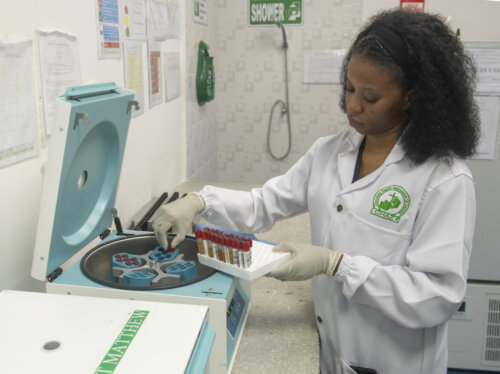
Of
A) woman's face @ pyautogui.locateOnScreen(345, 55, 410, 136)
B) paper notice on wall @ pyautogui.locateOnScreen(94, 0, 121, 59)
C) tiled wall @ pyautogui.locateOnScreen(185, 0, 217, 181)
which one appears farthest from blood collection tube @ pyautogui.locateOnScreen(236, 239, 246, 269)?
tiled wall @ pyautogui.locateOnScreen(185, 0, 217, 181)

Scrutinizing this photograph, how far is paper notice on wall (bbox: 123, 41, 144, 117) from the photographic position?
5.61 feet

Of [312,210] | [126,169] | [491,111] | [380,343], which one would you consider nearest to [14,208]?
[126,169]

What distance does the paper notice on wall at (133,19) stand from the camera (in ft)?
5.48

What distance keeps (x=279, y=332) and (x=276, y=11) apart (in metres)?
2.80

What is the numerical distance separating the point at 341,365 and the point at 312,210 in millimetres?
449

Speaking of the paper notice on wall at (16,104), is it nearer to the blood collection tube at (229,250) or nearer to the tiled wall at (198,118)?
the blood collection tube at (229,250)

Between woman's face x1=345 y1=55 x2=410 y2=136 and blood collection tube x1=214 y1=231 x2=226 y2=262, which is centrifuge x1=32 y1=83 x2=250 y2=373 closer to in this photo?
blood collection tube x1=214 y1=231 x2=226 y2=262

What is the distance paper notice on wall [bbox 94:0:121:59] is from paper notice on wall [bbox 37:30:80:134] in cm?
16

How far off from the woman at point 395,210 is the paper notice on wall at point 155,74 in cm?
83

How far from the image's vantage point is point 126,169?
1768 mm

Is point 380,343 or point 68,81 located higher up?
point 68,81

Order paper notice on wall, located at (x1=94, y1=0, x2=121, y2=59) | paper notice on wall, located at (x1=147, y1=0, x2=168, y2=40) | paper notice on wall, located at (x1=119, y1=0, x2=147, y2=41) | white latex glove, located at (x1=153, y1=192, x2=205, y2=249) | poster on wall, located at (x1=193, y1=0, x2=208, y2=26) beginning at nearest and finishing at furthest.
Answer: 1. white latex glove, located at (x1=153, y1=192, x2=205, y2=249)
2. paper notice on wall, located at (x1=94, y1=0, x2=121, y2=59)
3. paper notice on wall, located at (x1=119, y1=0, x2=147, y2=41)
4. paper notice on wall, located at (x1=147, y1=0, x2=168, y2=40)
5. poster on wall, located at (x1=193, y1=0, x2=208, y2=26)

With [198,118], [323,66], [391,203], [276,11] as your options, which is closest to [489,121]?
[323,66]

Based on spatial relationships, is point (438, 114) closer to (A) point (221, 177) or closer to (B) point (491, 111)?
(B) point (491, 111)
